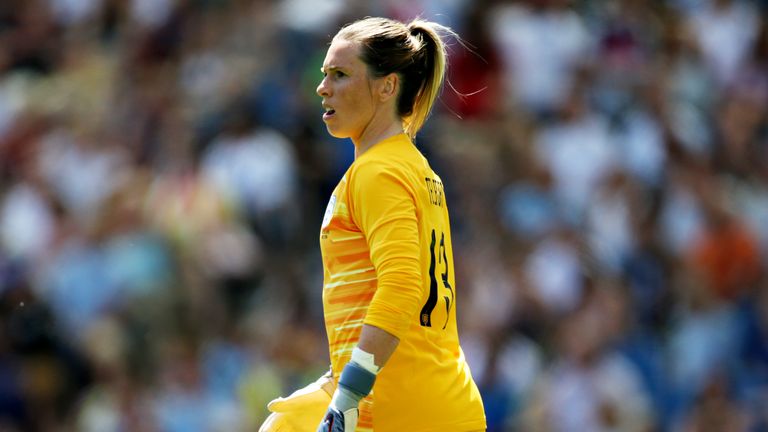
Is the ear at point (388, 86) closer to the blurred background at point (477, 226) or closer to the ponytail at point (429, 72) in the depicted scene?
the ponytail at point (429, 72)

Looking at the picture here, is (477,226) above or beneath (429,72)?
beneath

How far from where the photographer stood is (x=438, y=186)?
396cm

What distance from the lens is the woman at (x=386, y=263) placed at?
11.8 feet

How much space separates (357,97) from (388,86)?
0.35 feet

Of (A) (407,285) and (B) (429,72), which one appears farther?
(B) (429,72)

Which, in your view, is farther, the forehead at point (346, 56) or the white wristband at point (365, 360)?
the forehead at point (346, 56)

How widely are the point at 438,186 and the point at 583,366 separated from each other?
4162mm

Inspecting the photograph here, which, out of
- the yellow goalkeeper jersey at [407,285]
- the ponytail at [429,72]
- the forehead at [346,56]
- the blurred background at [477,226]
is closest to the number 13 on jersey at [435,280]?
the yellow goalkeeper jersey at [407,285]

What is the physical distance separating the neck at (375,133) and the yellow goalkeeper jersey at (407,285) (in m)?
0.05

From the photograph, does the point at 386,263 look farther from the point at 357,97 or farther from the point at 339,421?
the point at 357,97

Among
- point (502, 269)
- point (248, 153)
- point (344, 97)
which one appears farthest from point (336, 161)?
point (344, 97)

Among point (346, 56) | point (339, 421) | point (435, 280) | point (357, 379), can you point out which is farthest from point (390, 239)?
point (346, 56)

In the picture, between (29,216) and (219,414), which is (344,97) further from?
(29,216)

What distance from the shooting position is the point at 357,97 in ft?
12.9
